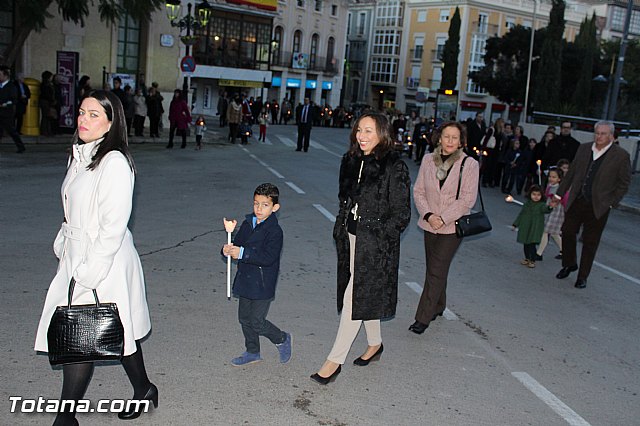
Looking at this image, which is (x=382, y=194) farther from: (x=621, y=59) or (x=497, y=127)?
(x=621, y=59)

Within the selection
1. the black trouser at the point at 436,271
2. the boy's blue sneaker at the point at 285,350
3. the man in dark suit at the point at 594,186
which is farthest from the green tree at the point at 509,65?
the boy's blue sneaker at the point at 285,350

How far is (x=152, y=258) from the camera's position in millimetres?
7781

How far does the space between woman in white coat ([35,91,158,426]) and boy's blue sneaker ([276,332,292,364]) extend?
1435 millimetres

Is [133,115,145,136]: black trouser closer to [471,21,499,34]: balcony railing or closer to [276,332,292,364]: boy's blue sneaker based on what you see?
[276,332,292,364]: boy's blue sneaker

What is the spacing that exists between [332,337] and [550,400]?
71.6 inches

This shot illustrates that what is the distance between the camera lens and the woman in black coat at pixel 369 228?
15.4 feet

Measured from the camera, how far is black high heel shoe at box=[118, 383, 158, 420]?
4.05 m

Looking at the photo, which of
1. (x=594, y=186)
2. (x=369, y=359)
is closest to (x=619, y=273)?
(x=594, y=186)

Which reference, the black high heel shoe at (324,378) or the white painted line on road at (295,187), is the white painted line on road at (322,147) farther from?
the black high heel shoe at (324,378)

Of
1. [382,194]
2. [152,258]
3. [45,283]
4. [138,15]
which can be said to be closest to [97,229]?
[382,194]

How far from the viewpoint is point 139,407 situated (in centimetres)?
408

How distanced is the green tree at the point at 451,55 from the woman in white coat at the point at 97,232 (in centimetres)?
6001

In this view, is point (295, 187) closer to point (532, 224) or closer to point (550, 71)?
point (532, 224)

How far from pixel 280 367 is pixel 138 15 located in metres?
18.1
